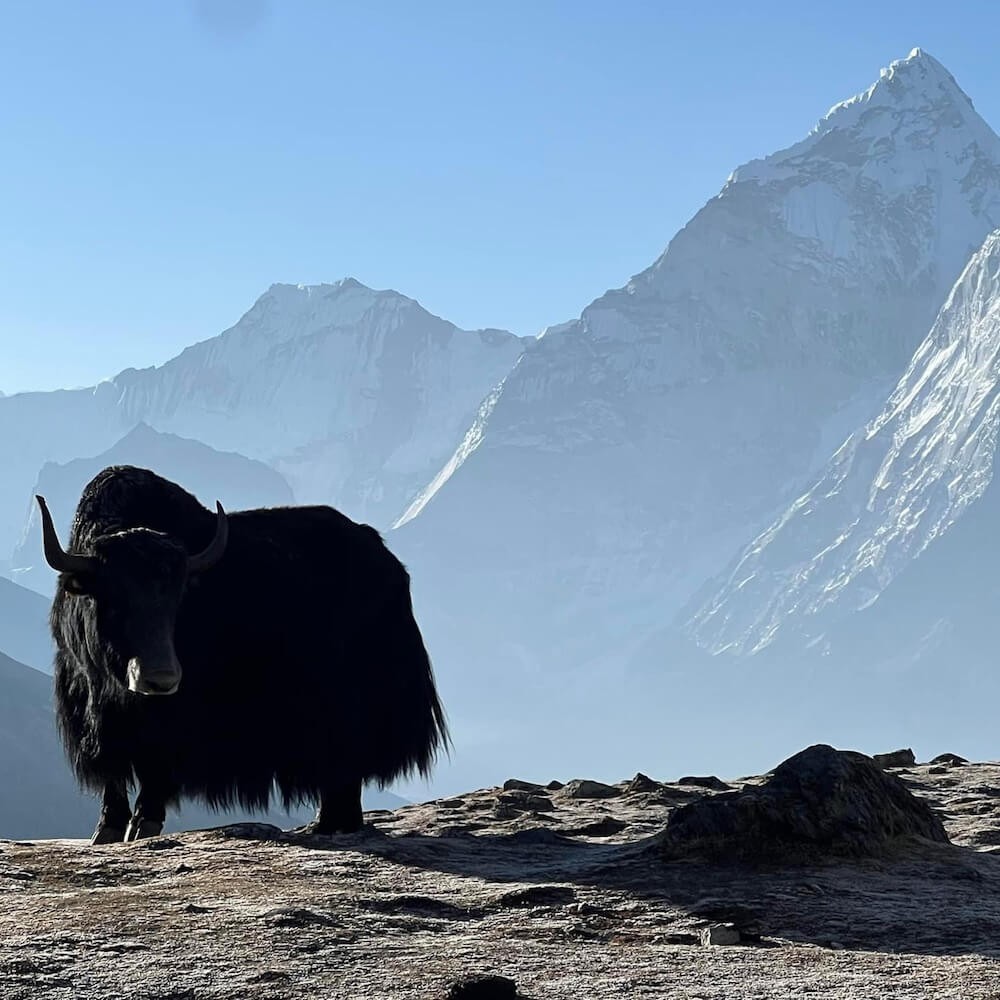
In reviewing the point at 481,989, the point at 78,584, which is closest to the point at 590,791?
the point at 78,584

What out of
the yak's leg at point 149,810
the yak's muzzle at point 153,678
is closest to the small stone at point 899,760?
the yak's leg at point 149,810

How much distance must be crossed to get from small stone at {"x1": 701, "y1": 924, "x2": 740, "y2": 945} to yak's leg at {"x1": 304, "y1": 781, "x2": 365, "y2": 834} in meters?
4.47

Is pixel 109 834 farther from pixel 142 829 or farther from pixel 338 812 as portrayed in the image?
pixel 338 812

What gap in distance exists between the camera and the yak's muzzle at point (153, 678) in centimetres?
931

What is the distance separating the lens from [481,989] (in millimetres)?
5262

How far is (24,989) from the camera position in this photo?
219 inches

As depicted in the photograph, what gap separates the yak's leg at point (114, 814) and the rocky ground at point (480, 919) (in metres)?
0.83

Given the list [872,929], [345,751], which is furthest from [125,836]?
[872,929]

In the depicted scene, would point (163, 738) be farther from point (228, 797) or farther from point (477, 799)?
point (477, 799)

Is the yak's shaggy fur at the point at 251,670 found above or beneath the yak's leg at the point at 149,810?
above

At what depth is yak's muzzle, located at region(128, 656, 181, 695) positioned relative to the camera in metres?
9.31

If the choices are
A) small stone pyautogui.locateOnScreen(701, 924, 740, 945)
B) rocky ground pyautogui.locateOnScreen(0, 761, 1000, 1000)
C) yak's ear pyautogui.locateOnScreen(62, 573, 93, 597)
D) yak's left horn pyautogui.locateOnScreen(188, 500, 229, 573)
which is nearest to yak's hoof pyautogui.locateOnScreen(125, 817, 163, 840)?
rocky ground pyautogui.locateOnScreen(0, 761, 1000, 1000)

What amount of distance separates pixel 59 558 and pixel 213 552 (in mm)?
971

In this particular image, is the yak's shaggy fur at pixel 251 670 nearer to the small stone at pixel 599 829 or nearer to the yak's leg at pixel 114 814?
the yak's leg at pixel 114 814
